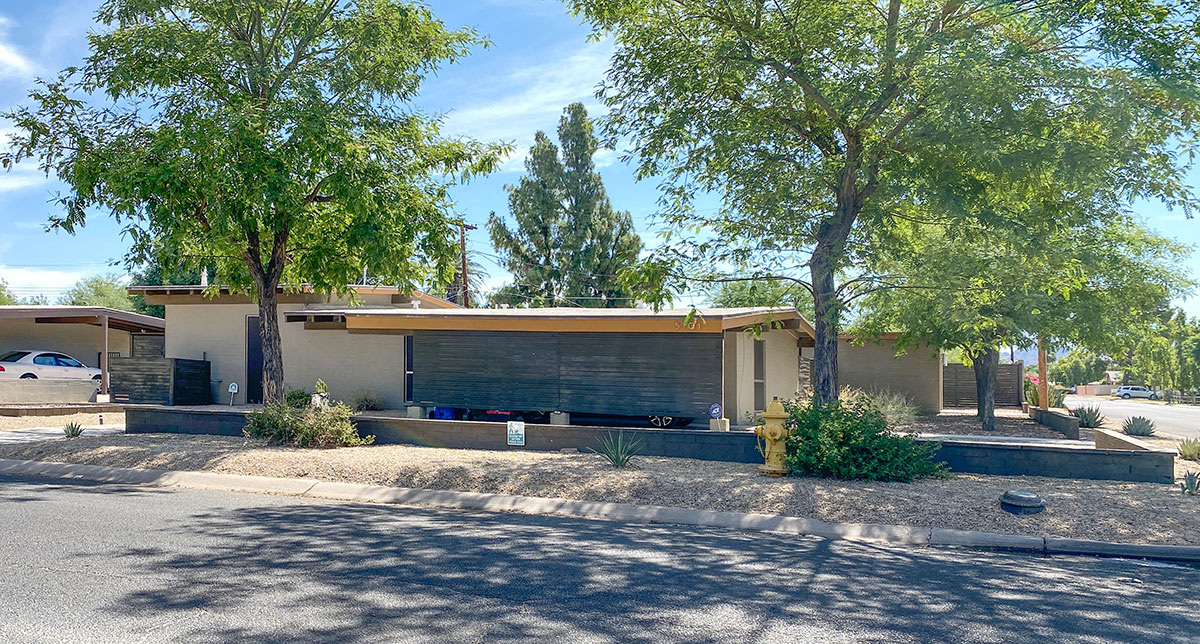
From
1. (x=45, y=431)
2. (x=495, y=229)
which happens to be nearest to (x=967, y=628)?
(x=45, y=431)

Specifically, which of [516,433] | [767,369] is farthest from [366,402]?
[767,369]

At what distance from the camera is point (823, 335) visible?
13.5 meters

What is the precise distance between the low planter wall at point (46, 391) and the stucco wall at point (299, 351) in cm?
228

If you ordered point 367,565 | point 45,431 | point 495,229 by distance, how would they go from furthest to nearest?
point 495,229 < point 45,431 < point 367,565

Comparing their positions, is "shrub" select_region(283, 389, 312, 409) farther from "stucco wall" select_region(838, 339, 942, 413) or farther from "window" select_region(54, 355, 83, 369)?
"stucco wall" select_region(838, 339, 942, 413)

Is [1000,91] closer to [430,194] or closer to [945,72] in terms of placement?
[945,72]

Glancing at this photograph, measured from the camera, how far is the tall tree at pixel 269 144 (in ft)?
43.9

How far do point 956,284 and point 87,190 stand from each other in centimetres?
1332

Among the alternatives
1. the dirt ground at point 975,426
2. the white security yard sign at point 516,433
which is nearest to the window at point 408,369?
the white security yard sign at point 516,433

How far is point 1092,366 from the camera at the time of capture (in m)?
80.8

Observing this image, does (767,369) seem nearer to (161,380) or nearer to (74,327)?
(161,380)

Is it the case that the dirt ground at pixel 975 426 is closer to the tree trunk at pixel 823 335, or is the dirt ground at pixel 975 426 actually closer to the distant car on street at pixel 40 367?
the tree trunk at pixel 823 335

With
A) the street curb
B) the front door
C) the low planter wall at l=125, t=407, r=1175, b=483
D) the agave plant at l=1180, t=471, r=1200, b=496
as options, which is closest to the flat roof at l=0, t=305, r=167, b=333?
the front door

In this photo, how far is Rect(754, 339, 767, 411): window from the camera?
848 inches
